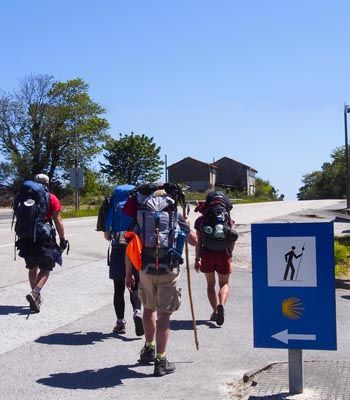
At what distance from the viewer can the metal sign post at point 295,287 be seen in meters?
4.96

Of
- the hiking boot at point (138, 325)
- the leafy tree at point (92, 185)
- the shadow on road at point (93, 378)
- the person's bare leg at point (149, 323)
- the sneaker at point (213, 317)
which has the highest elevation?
the leafy tree at point (92, 185)

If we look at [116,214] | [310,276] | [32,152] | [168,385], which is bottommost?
[168,385]

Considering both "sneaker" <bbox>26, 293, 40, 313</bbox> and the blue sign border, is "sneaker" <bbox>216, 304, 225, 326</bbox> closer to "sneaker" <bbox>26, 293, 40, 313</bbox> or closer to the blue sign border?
"sneaker" <bbox>26, 293, 40, 313</bbox>

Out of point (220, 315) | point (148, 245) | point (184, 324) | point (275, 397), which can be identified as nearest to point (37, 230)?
point (184, 324)

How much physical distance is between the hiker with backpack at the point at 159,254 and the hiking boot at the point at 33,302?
2.98 metres

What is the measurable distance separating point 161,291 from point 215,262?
7.31 ft

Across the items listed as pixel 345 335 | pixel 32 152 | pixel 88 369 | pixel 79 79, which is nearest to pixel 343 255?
pixel 345 335

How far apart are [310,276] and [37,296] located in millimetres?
4616

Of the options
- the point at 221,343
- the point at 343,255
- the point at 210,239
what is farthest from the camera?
the point at 343,255

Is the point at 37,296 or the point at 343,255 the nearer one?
the point at 37,296

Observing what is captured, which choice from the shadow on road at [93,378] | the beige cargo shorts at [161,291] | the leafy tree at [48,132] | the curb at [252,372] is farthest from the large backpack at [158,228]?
the leafy tree at [48,132]

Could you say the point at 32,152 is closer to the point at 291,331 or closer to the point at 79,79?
the point at 79,79

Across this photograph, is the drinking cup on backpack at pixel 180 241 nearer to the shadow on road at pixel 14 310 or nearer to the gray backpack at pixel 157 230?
the gray backpack at pixel 157 230

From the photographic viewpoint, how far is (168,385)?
550 cm
